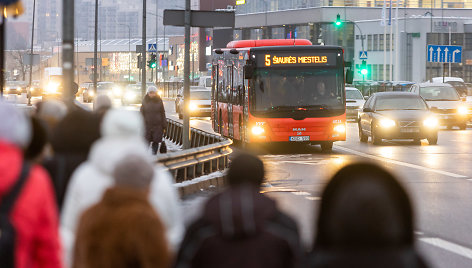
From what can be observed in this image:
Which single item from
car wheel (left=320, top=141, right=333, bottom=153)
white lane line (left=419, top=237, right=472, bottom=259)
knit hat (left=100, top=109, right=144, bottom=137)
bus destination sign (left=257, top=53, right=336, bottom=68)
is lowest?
white lane line (left=419, top=237, right=472, bottom=259)

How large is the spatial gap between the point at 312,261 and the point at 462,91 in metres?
66.7

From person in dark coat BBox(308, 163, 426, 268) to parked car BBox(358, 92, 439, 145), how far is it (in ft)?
81.3

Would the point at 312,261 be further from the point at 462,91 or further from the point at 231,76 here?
the point at 462,91

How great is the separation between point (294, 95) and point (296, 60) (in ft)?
3.17

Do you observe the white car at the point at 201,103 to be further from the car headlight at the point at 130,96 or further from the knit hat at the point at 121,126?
the knit hat at the point at 121,126

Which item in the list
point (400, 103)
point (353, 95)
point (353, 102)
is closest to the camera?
point (400, 103)

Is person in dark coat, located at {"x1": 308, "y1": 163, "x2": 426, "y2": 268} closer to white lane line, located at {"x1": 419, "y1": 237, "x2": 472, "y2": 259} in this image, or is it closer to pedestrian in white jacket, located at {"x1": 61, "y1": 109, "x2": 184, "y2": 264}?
pedestrian in white jacket, located at {"x1": 61, "y1": 109, "x2": 184, "y2": 264}

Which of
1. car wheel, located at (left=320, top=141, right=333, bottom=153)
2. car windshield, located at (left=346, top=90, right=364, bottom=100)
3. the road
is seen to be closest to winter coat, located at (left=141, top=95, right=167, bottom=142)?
the road

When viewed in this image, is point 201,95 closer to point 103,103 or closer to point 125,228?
point 103,103

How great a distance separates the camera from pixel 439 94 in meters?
37.7

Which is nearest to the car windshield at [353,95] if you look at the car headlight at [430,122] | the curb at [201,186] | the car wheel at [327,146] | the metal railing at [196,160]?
the car headlight at [430,122]

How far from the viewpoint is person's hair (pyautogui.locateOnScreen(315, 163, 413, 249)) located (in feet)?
11.8


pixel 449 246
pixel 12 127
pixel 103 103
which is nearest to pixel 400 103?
pixel 449 246

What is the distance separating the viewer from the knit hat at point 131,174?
4.34m
